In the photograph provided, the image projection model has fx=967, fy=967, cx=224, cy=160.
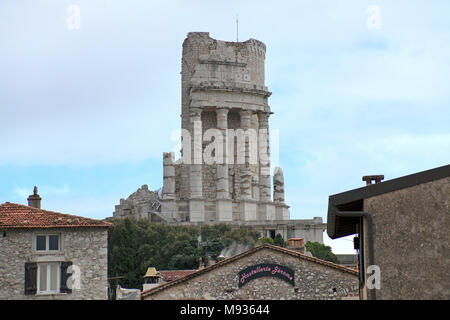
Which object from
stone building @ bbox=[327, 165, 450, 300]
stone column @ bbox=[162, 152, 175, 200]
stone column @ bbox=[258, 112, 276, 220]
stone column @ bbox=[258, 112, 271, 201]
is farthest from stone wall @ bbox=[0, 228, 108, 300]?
stone column @ bbox=[258, 112, 271, 201]

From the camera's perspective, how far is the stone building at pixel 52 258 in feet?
119

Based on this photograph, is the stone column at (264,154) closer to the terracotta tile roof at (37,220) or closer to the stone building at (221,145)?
the stone building at (221,145)

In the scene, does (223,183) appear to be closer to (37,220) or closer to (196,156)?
(196,156)

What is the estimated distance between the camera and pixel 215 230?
8544cm

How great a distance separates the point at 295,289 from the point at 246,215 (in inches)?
2263

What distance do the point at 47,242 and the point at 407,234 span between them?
20001 millimetres

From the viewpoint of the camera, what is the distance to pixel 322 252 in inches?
3125

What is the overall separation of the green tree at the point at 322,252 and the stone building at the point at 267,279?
3888 centimetres

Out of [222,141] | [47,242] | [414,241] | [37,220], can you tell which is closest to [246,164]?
[222,141]

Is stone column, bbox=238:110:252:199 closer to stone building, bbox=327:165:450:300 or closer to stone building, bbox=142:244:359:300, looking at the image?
stone building, bbox=142:244:359:300
